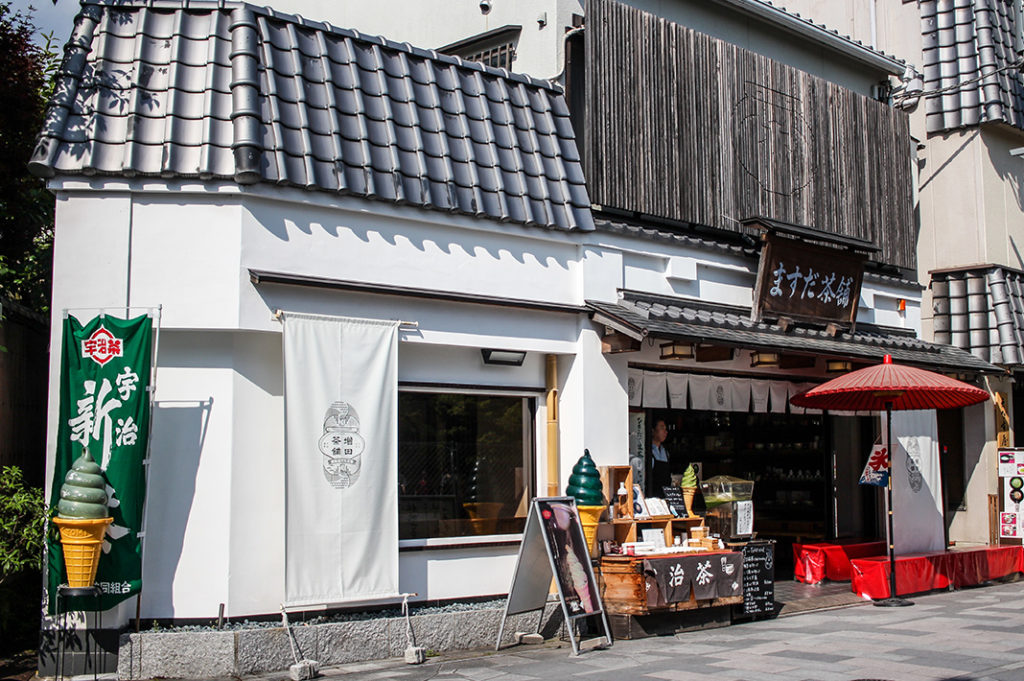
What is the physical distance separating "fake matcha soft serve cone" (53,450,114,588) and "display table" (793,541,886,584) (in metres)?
10.5

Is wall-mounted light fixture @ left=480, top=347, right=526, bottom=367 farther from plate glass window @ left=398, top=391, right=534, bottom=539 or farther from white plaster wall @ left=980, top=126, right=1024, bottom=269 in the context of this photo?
white plaster wall @ left=980, top=126, right=1024, bottom=269

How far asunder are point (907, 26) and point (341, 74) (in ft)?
44.2

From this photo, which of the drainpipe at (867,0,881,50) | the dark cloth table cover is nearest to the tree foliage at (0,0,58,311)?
the dark cloth table cover

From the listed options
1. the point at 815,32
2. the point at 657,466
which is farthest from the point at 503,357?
the point at 815,32

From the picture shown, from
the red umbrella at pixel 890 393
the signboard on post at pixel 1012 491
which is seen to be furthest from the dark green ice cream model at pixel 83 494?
the signboard on post at pixel 1012 491

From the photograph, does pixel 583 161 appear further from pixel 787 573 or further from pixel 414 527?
pixel 787 573

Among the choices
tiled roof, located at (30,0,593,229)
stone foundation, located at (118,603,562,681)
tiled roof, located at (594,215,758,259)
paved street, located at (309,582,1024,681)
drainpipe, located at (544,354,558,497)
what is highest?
tiled roof, located at (30,0,593,229)

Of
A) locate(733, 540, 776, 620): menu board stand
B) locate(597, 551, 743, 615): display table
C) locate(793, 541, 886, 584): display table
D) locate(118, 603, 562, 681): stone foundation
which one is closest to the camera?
locate(118, 603, 562, 681): stone foundation

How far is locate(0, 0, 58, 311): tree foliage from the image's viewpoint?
1198cm

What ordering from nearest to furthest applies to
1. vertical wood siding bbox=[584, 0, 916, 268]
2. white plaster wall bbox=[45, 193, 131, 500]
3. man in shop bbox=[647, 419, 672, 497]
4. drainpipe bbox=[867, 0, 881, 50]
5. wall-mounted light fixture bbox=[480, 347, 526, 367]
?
white plaster wall bbox=[45, 193, 131, 500], wall-mounted light fixture bbox=[480, 347, 526, 367], vertical wood siding bbox=[584, 0, 916, 268], man in shop bbox=[647, 419, 672, 497], drainpipe bbox=[867, 0, 881, 50]

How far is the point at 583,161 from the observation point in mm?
12703

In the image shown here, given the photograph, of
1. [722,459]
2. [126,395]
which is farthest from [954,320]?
[126,395]

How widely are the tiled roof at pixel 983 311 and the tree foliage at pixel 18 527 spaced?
15383mm

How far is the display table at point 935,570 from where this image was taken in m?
14.1
